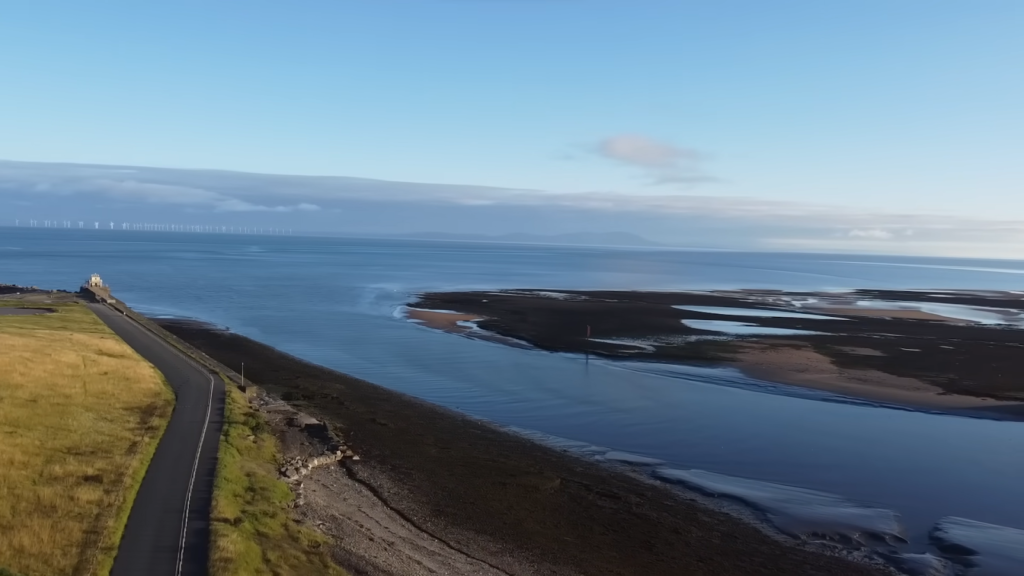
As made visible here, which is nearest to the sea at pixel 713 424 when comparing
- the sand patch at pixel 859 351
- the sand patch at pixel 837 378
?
the sand patch at pixel 837 378

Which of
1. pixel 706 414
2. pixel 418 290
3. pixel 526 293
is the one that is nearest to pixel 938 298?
pixel 526 293

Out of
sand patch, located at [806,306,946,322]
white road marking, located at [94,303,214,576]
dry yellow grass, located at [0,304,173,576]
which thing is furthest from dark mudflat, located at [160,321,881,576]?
sand patch, located at [806,306,946,322]

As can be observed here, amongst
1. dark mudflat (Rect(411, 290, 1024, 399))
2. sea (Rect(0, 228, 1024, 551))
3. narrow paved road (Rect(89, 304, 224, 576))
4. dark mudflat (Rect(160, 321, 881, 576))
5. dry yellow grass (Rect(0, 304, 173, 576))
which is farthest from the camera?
→ dark mudflat (Rect(411, 290, 1024, 399))

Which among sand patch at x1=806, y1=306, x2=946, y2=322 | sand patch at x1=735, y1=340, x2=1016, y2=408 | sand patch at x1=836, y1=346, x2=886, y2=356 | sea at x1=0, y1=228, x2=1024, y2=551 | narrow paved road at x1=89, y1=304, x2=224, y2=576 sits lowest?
sea at x1=0, y1=228, x2=1024, y2=551

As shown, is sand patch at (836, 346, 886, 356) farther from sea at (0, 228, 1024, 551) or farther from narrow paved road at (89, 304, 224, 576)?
narrow paved road at (89, 304, 224, 576)

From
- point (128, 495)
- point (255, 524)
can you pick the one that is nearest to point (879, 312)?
point (255, 524)

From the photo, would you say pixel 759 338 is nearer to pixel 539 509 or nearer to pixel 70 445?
pixel 539 509
